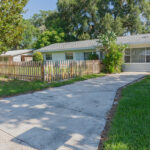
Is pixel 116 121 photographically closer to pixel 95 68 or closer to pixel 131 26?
pixel 95 68

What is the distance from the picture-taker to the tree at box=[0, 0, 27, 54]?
27.9ft

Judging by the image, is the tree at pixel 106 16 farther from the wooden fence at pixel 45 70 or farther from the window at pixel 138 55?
the wooden fence at pixel 45 70

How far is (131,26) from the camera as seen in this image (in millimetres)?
29391

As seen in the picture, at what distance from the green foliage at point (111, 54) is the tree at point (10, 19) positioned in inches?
298

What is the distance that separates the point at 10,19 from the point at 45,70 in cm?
365

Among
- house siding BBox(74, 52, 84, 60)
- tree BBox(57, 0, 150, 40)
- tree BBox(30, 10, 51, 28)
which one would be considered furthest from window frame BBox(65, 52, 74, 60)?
tree BBox(30, 10, 51, 28)

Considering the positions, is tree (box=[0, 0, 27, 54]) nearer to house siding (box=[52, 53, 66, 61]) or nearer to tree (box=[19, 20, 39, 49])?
house siding (box=[52, 53, 66, 61])

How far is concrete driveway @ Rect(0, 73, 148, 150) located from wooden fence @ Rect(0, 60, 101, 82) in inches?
147

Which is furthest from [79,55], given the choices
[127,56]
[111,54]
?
[111,54]

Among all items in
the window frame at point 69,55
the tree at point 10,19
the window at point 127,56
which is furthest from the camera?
the window frame at point 69,55

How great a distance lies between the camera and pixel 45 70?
881 centimetres

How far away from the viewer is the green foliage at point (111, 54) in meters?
13.1

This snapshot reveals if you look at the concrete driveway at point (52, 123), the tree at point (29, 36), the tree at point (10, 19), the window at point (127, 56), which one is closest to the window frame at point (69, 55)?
the window at point (127, 56)

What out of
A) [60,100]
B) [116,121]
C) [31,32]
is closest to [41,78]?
[60,100]
